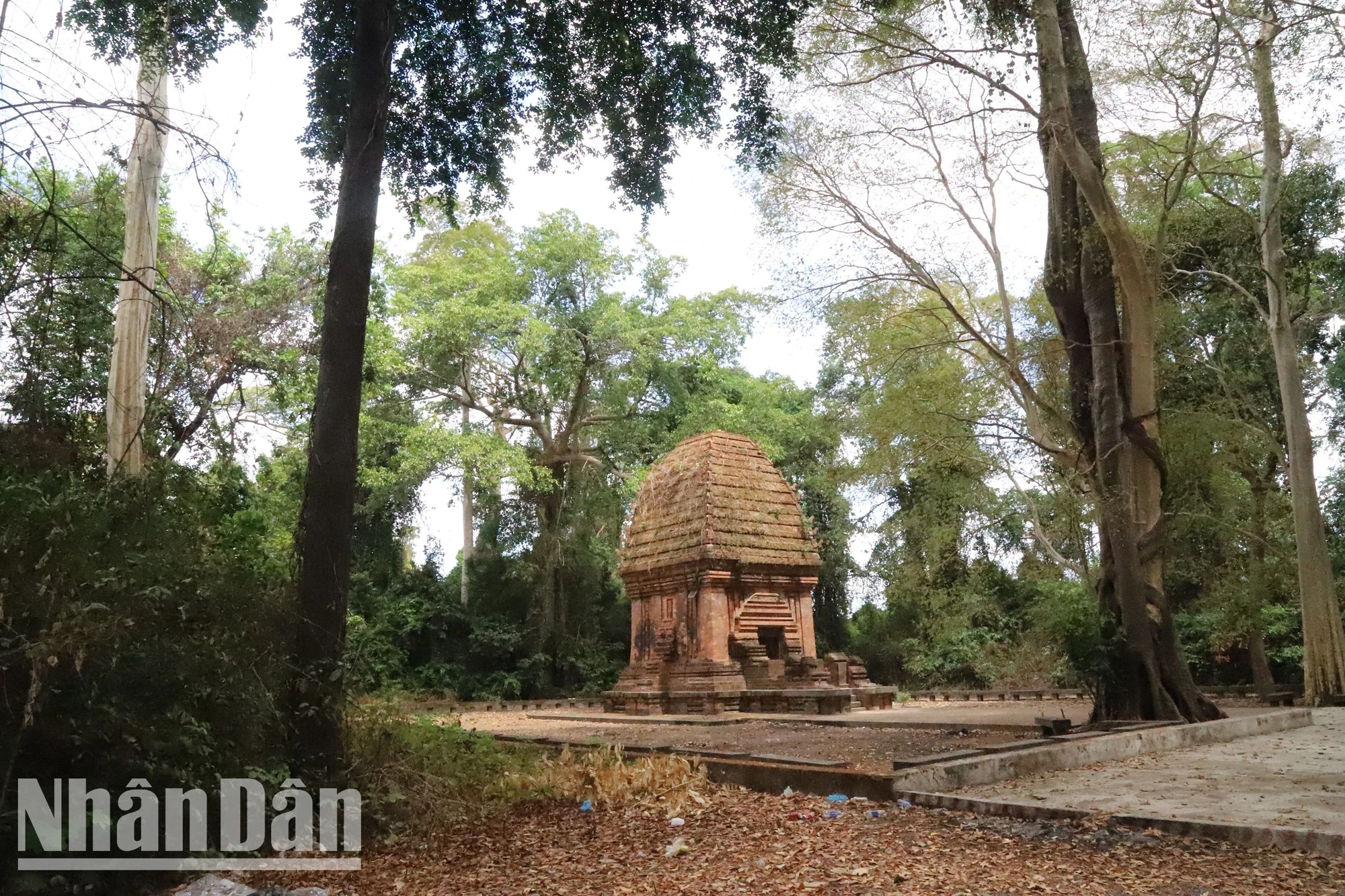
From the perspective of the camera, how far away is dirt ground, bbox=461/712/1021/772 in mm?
7508

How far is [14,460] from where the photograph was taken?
169 inches

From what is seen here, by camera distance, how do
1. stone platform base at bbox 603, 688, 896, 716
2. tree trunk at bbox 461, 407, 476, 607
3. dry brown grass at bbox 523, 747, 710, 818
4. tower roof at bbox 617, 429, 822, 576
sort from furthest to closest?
tree trunk at bbox 461, 407, 476, 607 → tower roof at bbox 617, 429, 822, 576 → stone platform base at bbox 603, 688, 896, 716 → dry brown grass at bbox 523, 747, 710, 818

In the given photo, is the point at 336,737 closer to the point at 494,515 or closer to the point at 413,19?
the point at 413,19

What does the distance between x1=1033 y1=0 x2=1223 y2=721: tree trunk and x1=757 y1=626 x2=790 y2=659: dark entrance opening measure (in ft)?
24.0

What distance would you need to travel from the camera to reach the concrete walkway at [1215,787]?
452cm

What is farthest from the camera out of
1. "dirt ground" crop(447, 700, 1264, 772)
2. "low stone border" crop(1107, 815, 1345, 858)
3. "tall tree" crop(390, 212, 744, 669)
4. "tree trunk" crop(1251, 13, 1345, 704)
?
"tall tree" crop(390, 212, 744, 669)

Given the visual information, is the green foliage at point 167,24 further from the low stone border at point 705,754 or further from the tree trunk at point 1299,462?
the tree trunk at point 1299,462

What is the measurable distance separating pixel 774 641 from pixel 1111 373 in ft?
27.9

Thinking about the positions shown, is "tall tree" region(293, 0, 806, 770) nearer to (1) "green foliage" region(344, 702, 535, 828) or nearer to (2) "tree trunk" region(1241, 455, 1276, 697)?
(1) "green foliage" region(344, 702, 535, 828)

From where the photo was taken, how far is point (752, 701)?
48.1 ft

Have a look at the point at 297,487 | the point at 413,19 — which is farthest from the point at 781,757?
the point at 297,487

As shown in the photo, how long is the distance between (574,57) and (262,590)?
16.9ft

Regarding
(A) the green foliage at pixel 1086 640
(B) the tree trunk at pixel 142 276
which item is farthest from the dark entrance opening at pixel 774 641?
(B) the tree trunk at pixel 142 276

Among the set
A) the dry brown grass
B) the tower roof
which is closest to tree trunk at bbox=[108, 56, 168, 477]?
the dry brown grass
